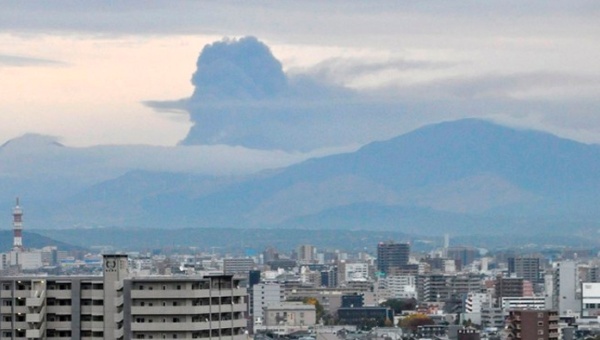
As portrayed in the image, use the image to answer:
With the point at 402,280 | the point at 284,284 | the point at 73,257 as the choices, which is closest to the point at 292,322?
the point at 284,284

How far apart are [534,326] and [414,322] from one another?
4599 centimetres

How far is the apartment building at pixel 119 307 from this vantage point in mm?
42344

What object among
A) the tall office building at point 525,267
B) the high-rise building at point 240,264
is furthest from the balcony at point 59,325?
the high-rise building at point 240,264

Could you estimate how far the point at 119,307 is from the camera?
4281 cm

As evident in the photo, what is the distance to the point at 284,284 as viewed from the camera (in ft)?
500

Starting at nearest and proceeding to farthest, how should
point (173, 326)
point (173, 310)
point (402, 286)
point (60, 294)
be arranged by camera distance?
1. point (173, 326)
2. point (173, 310)
3. point (60, 294)
4. point (402, 286)

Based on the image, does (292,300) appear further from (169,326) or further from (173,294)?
(169,326)

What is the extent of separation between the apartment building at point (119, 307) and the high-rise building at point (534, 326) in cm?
3329

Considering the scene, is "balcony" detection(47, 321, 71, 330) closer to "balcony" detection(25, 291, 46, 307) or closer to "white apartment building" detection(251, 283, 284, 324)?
"balcony" detection(25, 291, 46, 307)

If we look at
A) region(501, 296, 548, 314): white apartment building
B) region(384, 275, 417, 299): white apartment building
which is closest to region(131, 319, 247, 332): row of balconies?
region(501, 296, 548, 314): white apartment building

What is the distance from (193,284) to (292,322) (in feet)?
266

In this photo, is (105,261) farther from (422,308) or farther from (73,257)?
(73,257)

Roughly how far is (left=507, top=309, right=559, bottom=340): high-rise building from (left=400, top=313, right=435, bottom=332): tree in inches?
1568

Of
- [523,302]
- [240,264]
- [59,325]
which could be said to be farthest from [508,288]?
[59,325]
